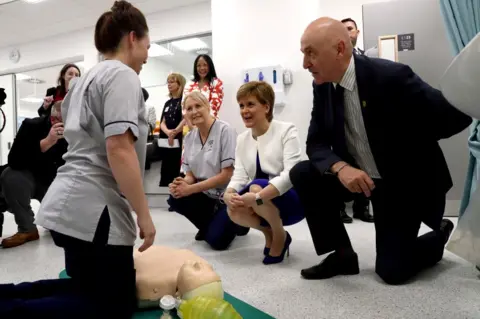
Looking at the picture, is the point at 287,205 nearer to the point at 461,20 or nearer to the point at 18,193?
the point at 18,193

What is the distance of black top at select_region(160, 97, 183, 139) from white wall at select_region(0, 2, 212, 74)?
1287 millimetres

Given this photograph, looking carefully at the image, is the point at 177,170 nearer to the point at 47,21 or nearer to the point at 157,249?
the point at 157,249

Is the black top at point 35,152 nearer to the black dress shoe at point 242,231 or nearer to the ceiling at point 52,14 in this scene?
the black dress shoe at point 242,231

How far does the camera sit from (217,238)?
1949 millimetres

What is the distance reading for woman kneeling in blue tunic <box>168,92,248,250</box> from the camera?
6.57 ft

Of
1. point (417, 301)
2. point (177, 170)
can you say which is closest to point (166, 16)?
point (177, 170)

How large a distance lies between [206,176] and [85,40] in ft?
15.2

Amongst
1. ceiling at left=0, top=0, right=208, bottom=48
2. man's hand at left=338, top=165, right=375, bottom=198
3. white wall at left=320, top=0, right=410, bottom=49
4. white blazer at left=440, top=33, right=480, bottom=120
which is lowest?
man's hand at left=338, top=165, right=375, bottom=198

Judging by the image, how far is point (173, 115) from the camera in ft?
11.6

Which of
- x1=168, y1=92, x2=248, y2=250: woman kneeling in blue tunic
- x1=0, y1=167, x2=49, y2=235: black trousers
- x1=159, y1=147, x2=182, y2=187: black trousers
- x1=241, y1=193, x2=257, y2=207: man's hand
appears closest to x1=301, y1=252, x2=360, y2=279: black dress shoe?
x1=241, y1=193, x2=257, y2=207: man's hand

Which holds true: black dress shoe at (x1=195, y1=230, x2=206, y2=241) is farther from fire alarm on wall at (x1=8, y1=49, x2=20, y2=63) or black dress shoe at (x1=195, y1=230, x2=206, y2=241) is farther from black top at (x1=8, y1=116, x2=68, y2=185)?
fire alarm on wall at (x1=8, y1=49, x2=20, y2=63)

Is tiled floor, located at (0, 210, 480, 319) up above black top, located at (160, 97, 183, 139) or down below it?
below

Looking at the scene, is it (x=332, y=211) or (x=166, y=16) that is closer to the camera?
(x=332, y=211)

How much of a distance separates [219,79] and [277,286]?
7.70 ft
